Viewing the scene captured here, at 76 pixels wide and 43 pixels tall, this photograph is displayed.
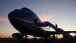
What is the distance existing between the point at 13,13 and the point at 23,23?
2.63m

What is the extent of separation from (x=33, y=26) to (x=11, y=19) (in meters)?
5.11

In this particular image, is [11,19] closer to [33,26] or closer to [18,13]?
[18,13]

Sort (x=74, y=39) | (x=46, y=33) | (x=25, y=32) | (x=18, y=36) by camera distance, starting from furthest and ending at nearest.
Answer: (x=46, y=33) < (x=18, y=36) < (x=25, y=32) < (x=74, y=39)

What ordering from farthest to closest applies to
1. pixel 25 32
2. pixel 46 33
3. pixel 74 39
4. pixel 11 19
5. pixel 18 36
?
pixel 46 33 → pixel 18 36 → pixel 25 32 → pixel 11 19 → pixel 74 39

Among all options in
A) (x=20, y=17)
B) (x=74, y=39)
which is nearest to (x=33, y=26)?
(x=20, y=17)

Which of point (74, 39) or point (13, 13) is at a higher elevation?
point (13, 13)

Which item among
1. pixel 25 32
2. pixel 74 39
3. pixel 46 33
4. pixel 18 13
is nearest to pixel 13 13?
pixel 18 13

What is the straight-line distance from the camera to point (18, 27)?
2327cm

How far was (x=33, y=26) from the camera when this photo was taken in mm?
25484

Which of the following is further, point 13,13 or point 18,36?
point 18,36

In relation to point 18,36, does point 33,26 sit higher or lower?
higher

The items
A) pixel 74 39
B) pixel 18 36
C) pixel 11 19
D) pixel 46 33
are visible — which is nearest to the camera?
pixel 74 39

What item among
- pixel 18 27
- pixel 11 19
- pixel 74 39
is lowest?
pixel 74 39

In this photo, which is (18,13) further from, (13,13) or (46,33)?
(46,33)
